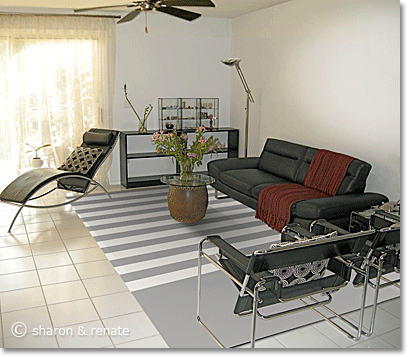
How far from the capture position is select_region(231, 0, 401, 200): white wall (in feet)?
14.6

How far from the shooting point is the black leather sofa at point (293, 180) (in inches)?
166

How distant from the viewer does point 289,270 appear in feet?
8.55

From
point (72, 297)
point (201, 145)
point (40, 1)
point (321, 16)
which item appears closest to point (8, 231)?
point (72, 297)

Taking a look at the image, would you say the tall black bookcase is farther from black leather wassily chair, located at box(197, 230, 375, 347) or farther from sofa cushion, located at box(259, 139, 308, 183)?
black leather wassily chair, located at box(197, 230, 375, 347)

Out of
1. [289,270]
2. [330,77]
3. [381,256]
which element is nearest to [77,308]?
[289,270]

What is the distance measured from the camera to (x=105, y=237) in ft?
14.7

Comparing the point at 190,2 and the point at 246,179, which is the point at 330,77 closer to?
the point at 246,179

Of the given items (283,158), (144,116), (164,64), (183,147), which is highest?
(164,64)

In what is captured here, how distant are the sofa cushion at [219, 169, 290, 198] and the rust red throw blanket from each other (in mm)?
235

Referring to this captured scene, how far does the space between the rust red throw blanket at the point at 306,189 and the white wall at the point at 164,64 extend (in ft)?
8.92

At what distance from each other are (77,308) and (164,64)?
455cm

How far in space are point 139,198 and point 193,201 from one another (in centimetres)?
143

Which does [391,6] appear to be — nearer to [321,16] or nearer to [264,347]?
Answer: [321,16]
